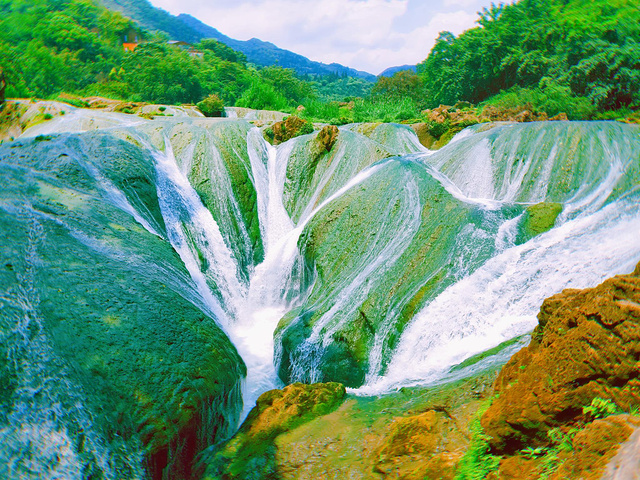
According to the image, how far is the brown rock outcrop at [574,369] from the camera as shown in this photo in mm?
2064

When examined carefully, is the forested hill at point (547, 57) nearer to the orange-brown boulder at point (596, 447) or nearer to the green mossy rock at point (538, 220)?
the green mossy rock at point (538, 220)

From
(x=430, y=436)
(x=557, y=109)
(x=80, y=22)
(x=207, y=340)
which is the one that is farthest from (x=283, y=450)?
(x=80, y=22)

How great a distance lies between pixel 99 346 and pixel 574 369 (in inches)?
137

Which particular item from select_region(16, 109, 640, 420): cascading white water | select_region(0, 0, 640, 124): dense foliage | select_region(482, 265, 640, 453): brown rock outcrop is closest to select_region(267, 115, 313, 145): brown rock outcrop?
select_region(16, 109, 640, 420): cascading white water

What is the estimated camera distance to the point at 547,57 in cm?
1716

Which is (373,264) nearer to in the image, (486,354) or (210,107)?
(486,354)

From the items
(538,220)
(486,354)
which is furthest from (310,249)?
(486,354)

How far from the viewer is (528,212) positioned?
5668 mm

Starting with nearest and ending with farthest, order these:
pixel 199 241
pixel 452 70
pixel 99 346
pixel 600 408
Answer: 1. pixel 600 408
2. pixel 99 346
3. pixel 199 241
4. pixel 452 70

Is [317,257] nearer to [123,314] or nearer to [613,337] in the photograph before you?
[123,314]

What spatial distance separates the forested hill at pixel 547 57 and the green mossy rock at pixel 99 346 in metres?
15.4

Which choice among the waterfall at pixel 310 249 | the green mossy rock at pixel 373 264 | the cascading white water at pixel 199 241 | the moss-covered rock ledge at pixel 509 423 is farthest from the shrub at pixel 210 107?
the moss-covered rock ledge at pixel 509 423

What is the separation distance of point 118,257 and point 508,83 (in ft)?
70.1

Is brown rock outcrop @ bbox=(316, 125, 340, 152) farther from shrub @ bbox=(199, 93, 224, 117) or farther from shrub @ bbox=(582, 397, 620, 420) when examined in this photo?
shrub @ bbox=(199, 93, 224, 117)
